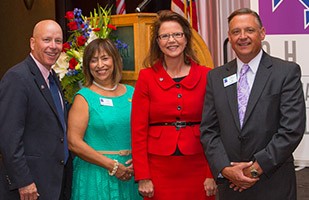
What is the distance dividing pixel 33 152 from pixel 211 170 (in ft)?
3.20

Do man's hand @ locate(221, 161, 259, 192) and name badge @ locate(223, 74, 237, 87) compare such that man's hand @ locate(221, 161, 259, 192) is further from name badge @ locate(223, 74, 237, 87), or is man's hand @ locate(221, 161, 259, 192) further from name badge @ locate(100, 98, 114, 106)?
name badge @ locate(100, 98, 114, 106)

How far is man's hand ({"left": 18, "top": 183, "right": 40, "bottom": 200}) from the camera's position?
2.94 metres

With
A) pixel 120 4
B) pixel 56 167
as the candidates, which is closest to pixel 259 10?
pixel 120 4

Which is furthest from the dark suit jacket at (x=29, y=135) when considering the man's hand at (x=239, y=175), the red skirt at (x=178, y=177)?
the man's hand at (x=239, y=175)

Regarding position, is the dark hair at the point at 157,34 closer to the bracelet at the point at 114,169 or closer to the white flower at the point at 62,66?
the bracelet at the point at 114,169

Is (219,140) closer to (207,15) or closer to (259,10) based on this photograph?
(259,10)

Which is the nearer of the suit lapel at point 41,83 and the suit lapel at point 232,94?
the suit lapel at point 232,94

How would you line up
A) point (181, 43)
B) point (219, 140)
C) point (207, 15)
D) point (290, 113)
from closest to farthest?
1. point (290, 113)
2. point (219, 140)
3. point (181, 43)
4. point (207, 15)

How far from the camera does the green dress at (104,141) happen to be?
3281mm

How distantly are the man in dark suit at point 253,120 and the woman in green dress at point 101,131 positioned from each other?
0.59 meters

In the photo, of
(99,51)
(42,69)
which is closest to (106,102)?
(99,51)

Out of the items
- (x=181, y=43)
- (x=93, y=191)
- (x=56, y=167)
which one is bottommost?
(x=93, y=191)

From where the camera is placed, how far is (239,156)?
2.88 meters

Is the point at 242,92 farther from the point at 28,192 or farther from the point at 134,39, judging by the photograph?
the point at 28,192
